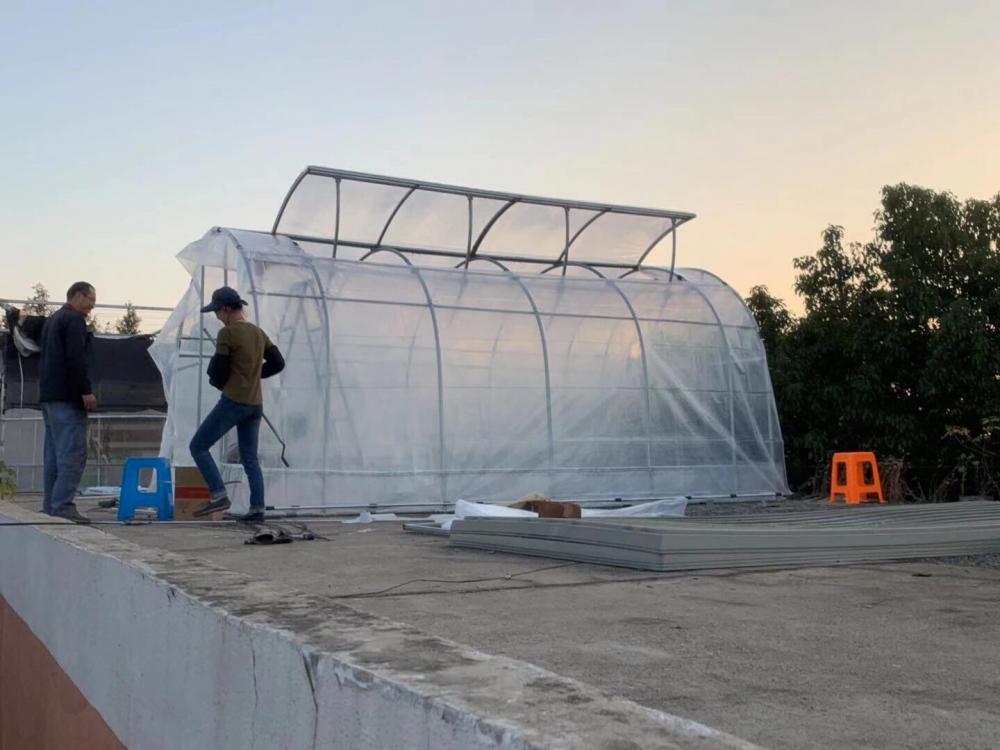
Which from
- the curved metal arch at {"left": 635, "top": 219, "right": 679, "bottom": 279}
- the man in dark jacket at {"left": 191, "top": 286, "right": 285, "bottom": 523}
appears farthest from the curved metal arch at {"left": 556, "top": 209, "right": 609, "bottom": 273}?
the man in dark jacket at {"left": 191, "top": 286, "right": 285, "bottom": 523}

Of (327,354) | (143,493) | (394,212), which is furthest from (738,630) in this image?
(394,212)

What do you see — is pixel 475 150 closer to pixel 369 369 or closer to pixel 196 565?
pixel 369 369

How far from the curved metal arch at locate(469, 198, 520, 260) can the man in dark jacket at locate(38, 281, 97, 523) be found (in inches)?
252

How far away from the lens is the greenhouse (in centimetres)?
1096

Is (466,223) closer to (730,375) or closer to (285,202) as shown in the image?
(285,202)

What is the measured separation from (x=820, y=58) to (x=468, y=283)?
510 centimetres

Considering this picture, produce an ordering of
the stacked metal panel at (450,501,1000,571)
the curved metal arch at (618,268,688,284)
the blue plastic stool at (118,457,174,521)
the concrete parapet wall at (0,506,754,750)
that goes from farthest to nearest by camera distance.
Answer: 1. the curved metal arch at (618,268,688,284)
2. the blue plastic stool at (118,457,174,521)
3. the stacked metal panel at (450,501,1000,571)
4. the concrete parapet wall at (0,506,754,750)

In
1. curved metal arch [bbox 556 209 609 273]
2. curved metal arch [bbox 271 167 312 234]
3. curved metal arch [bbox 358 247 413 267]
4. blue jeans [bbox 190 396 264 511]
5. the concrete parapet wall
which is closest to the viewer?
the concrete parapet wall

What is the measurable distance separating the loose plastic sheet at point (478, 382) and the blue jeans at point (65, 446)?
9.60 feet

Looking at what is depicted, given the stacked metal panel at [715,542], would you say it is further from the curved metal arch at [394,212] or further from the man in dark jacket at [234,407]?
the curved metal arch at [394,212]

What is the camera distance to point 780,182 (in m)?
13.9

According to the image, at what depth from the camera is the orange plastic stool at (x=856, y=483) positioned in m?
11.8

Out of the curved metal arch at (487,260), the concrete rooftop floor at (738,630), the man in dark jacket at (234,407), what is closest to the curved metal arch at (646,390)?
the curved metal arch at (487,260)

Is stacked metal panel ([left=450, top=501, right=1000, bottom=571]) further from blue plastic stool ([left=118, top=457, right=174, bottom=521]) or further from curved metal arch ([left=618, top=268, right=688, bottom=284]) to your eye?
curved metal arch ([left=618, top=268, right=688, bottom=284])
